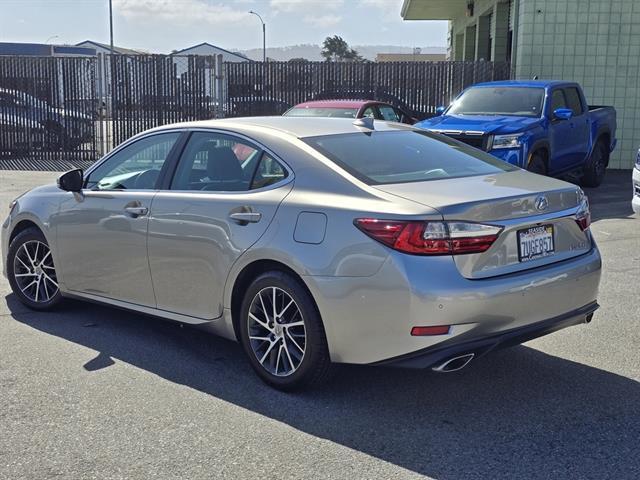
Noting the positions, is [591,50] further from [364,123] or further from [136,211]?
[136,211]

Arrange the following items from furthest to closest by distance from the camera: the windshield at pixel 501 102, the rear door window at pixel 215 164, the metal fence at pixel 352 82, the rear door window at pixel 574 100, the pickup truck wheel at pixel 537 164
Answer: the metal fence at pixel 352 82
the rear door window at pixel 574 100
the windshield at pixel 501 102
the pickup truck wheel at pixel 537 164
the rear door window at pixel 215 164

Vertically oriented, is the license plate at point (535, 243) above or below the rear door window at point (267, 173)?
below

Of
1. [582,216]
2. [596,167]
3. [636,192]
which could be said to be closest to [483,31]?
[596,167]

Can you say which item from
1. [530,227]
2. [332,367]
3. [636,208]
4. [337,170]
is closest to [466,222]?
[530,227]

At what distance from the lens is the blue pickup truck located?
10.7 m

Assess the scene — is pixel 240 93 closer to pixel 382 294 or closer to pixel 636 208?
pixel 636 208

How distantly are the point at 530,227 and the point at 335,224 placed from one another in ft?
3.50

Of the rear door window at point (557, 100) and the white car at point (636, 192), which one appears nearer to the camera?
the white car at point (636, 192)

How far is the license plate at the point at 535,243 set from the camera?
164 inches

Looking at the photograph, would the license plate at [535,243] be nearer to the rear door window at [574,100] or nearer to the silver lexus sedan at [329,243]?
the silver lexus sedan at [329,243]

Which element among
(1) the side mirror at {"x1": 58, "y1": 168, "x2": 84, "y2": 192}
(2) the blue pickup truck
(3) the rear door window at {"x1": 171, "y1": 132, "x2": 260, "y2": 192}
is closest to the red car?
(2) the blue pickup truck

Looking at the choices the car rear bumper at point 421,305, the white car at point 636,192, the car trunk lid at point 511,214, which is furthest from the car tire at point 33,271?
the white car at point 636,192

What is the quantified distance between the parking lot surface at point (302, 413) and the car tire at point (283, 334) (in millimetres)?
130

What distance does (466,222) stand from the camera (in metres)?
3.95
